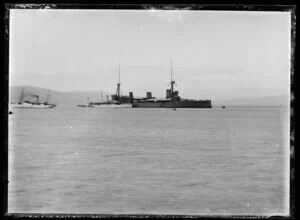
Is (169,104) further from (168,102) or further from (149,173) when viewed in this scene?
(149,173)

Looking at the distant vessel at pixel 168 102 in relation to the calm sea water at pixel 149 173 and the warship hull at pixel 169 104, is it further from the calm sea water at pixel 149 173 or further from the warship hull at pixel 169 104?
the calm sea water at pixel 149 173

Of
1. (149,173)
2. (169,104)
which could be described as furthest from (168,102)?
(149,173)

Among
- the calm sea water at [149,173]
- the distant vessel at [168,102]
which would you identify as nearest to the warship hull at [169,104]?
the distant vessel at [168,102]

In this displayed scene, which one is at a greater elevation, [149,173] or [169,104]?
[169,104]

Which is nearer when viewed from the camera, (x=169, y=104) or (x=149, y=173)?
(x=169, y=104)

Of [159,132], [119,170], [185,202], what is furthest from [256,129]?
[185,202]

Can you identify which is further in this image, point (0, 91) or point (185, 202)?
point (185, 202)

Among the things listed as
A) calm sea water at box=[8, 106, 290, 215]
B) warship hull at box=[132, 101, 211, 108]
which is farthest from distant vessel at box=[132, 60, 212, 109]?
calm sea water at box=[8, 106, 290, 215]

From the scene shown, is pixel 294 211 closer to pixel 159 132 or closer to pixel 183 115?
pixel 159 132

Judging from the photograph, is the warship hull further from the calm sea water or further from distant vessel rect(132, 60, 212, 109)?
the calm sea water
